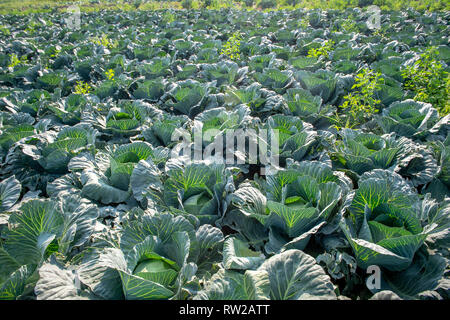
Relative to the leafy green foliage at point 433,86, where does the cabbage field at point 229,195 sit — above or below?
below

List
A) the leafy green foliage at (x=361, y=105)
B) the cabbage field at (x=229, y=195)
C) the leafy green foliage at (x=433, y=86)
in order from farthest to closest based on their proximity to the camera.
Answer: the leafy green foliage at (x=433, y=86) < the leafy green foliage at (x=361, y=105) < the cabbage field at (x=229, y=195)

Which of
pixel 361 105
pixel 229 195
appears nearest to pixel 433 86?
pixel 361 105

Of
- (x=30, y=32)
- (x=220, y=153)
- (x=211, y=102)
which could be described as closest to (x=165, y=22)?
(x=30, y=32)

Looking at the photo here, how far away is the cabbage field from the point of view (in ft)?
5.98

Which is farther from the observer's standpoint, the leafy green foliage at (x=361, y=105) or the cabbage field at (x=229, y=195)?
the leafy green foliage at (x=361, y=105)

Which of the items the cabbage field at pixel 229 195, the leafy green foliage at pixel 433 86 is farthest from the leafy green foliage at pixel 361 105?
the leafy green foliage at pixel 433 86

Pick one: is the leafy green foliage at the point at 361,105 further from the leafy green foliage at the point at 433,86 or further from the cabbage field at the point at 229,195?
the leafy green foliage at the point at 433,86

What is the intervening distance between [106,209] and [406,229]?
2480mm

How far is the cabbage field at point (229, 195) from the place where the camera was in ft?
5.98

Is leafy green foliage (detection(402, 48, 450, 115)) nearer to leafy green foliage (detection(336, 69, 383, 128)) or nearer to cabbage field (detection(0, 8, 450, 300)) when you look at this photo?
cabbage field (detection(0, 8, 450, 300))

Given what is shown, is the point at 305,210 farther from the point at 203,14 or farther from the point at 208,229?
the point at 203,14

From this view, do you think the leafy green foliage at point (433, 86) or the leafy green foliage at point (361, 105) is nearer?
the leafy green foliage at point (361, 105)

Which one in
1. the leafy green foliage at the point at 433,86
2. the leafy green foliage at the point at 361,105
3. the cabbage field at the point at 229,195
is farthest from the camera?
the leafy green foliage at the point at 433,86

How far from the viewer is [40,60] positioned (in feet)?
23.9
